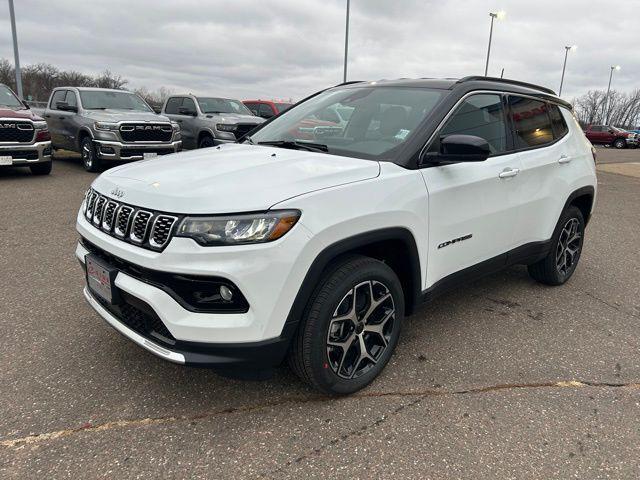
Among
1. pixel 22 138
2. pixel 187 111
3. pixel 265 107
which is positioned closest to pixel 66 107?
pixel 22 138

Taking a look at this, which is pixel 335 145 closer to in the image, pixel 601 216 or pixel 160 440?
pixel 160 440

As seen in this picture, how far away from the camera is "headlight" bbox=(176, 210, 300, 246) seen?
214 centimetres

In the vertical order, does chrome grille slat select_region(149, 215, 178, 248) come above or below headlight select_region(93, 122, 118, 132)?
above

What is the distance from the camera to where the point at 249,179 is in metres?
2.41

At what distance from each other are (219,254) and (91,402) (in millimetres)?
1206

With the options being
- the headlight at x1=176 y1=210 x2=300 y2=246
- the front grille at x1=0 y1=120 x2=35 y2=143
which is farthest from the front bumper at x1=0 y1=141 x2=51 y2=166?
the headlight at x1=176 y1=210 x2=300 y2=246

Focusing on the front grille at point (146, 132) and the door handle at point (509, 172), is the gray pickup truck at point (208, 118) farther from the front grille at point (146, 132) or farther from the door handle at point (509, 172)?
the door handle at point (509, 172)

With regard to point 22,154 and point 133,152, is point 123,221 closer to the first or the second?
point 22,154

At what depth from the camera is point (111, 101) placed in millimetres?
10992

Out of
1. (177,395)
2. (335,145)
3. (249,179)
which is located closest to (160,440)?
(177,395)

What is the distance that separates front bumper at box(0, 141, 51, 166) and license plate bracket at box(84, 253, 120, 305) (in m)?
7.70

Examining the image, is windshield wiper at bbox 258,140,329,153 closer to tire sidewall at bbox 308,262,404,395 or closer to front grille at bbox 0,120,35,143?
tire sidewall at bbox 308,262,404,395

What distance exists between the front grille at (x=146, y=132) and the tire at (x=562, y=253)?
827 centimetres

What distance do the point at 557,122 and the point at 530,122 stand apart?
534 millimetres
